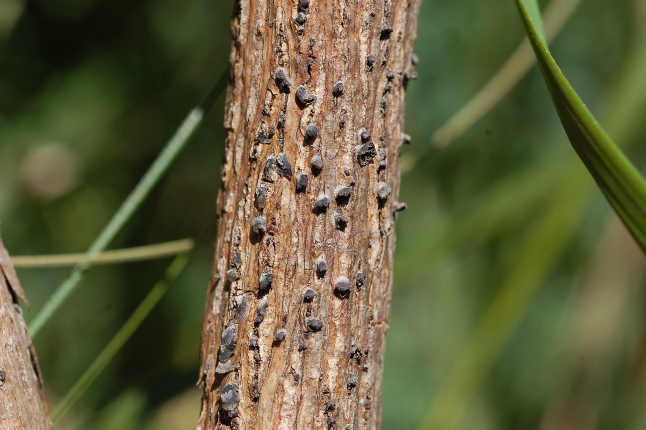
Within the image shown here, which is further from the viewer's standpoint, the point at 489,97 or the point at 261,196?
the point at 489,97

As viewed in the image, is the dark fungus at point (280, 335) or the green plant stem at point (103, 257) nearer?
the dark fungus at point (280, 335)

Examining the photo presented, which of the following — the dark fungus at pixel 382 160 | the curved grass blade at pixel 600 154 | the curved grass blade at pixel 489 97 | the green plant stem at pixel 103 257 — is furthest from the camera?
the curved grass blade at pixel 489 97

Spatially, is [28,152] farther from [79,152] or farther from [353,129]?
[353,129]

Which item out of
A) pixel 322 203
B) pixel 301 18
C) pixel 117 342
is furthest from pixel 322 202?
pixel 117 342

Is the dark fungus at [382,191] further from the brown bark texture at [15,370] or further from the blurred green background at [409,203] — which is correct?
the blurred green background at [409,203]

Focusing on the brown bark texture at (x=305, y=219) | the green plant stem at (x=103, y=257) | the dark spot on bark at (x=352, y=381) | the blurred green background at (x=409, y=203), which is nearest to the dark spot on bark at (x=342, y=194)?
the brown bark texture at (x=305, y=219)

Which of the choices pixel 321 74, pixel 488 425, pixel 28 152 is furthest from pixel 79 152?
pixel 488 425

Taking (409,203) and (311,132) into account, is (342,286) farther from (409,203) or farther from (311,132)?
(409,203)
